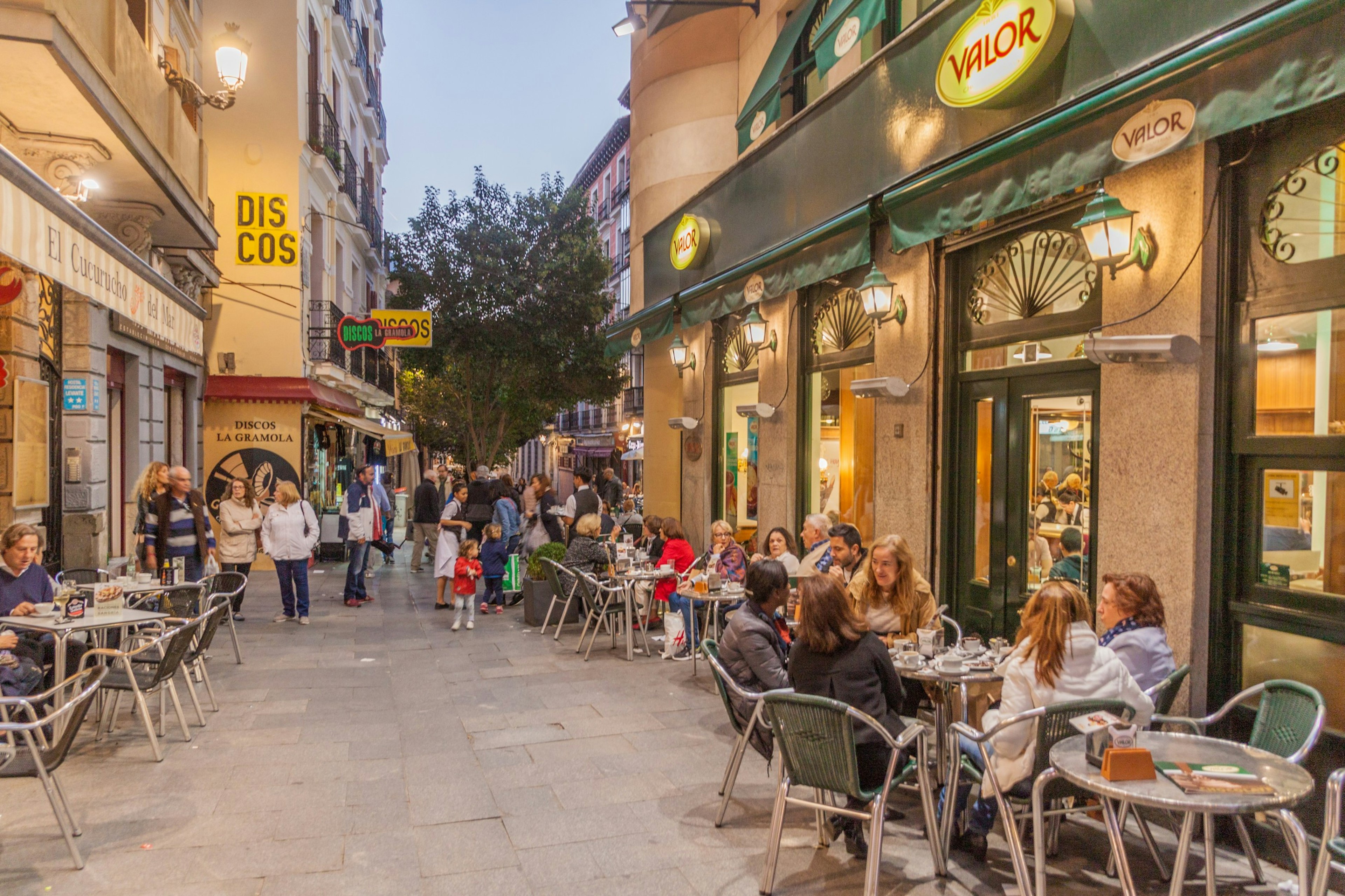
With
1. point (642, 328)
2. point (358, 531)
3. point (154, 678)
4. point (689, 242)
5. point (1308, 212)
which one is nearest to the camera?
point (1308, 212)

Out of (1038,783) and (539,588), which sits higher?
(1038,783)

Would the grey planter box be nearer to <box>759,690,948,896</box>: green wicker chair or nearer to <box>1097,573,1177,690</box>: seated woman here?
<box>759,690,948,896</box>: green wicker chair

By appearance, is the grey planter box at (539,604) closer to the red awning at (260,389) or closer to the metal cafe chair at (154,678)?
the metal cafe chair at (154,678)

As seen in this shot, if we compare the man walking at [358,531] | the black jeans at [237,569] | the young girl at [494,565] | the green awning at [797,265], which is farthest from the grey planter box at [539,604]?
the green awning at [797,265]

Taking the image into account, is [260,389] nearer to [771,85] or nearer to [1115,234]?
[771,85]

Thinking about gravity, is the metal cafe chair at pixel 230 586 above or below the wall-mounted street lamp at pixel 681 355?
below

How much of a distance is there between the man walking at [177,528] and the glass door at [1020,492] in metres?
7.39

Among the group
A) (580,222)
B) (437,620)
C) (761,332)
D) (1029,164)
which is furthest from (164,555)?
(580,222)

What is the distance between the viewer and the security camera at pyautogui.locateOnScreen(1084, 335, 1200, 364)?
4828 millimetres

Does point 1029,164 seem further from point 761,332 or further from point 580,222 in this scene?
point 580,222

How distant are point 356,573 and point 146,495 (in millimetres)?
3434

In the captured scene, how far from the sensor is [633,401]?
39.4 metres

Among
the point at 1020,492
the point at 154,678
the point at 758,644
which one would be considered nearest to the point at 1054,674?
the point at 758,644

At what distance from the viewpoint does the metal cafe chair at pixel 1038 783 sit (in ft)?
11.8
